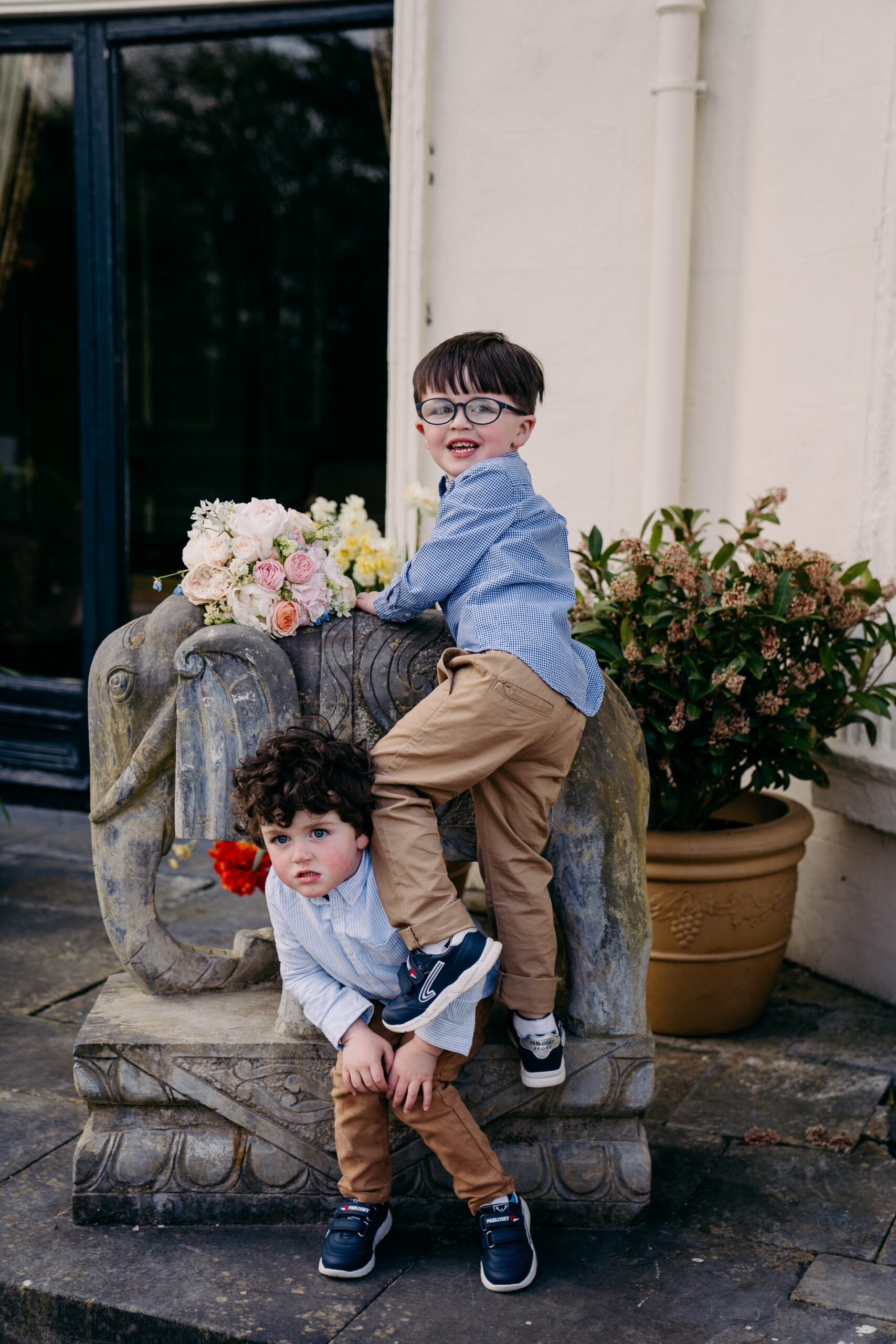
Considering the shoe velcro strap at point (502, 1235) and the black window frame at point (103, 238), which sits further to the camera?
the black window frame at point (103, 238)

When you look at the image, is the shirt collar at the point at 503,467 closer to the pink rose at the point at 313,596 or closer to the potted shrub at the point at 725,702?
the pink rose at the point at 313,596

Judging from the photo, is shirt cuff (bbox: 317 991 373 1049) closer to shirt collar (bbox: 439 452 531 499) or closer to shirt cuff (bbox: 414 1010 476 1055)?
shirt cuff (bbox: 414 1010 476 1055)

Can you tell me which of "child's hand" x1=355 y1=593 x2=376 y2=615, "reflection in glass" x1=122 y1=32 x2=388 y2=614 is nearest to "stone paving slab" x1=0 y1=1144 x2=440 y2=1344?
"child's hand" x1=355 y1=593 x2=376 y2=615

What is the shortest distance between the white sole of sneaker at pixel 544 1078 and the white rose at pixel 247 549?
3.74ft

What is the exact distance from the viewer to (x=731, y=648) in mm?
3008

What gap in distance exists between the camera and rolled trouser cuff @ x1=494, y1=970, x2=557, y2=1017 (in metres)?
2.33

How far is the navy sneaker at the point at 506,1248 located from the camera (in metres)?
2.17

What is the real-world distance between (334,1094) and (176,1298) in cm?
43

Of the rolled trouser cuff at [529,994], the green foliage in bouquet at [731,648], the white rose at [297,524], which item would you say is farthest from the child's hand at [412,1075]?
the green foliage in bouquet at [731,648]

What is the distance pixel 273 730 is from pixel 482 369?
81 cm

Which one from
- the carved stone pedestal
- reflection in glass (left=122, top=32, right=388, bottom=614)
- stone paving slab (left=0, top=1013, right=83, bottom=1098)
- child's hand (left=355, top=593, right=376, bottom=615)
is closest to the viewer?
the carved stone pedestal

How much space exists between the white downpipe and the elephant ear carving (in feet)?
6.02

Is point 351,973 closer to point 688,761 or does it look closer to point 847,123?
point 688,761

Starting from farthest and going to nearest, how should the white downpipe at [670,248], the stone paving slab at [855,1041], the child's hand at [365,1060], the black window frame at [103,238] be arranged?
the black window frame at [103,238] < the white downpipe at [670,248] < the stone paving slab at [855,1041] < the child's hand at [365,1060]
